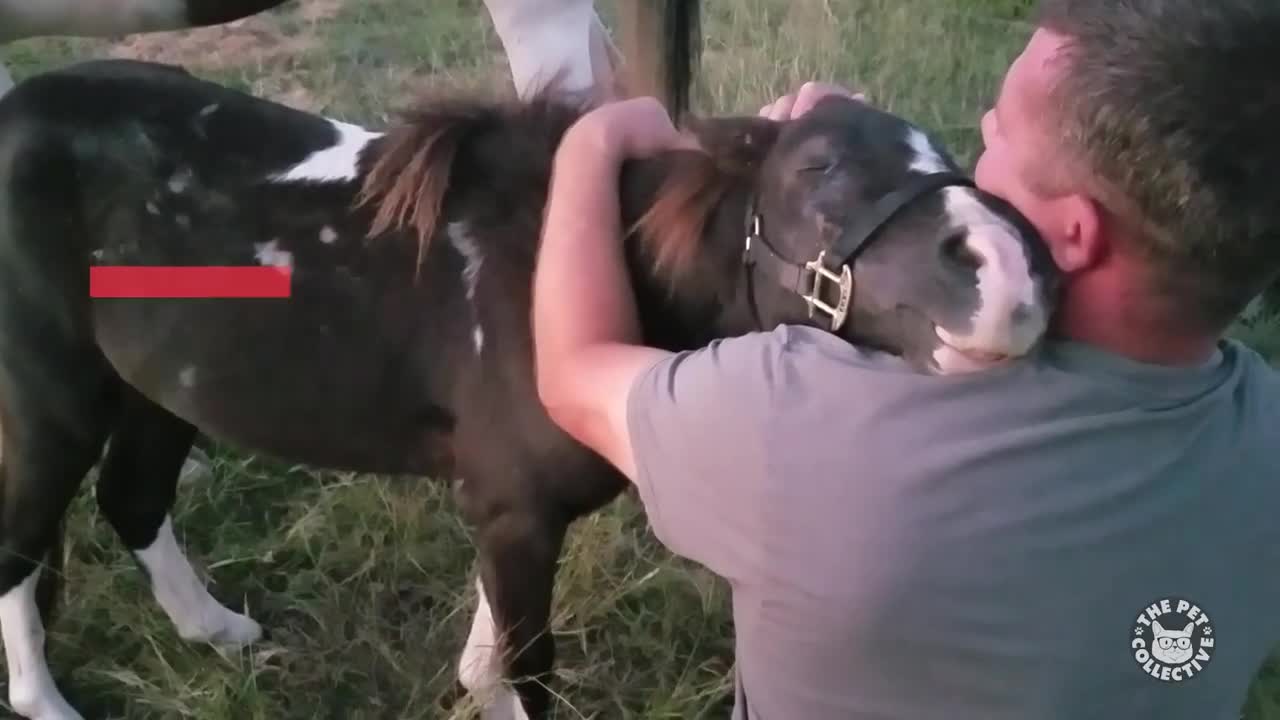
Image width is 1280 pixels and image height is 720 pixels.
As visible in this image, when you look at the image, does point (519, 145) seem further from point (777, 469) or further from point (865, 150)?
point (777, 469)

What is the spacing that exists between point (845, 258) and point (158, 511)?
4.59 feet

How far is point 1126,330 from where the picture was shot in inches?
42.5

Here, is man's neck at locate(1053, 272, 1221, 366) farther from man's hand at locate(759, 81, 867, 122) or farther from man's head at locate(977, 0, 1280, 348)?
man's hand at locate(759, 81, 867, 122)

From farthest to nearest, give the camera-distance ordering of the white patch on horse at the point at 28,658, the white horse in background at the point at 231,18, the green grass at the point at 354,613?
the white horse in background at the point at 231,18
the green grass at the point at 354,613
the white patch on horse at the point at 28,658

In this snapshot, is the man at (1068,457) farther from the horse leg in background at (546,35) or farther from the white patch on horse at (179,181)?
the horse leg in background at (546,35)

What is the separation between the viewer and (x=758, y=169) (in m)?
1.46

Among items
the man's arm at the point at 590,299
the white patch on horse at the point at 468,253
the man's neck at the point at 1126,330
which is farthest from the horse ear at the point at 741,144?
the man's neck at the point at 1126,330

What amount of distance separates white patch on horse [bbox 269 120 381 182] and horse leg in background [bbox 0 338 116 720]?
423 millimetres

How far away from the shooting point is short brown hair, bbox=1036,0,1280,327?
0.94m

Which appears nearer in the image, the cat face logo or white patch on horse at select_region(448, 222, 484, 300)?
the cat face logo

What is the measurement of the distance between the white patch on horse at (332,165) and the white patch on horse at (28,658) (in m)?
0.80

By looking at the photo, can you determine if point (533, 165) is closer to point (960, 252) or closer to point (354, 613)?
point (960, 252)

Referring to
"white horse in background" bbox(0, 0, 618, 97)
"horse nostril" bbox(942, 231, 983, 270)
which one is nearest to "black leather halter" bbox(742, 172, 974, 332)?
"horse nostril" bbox(942, 231, 983, 270)

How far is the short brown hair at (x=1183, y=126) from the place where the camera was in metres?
0.94
